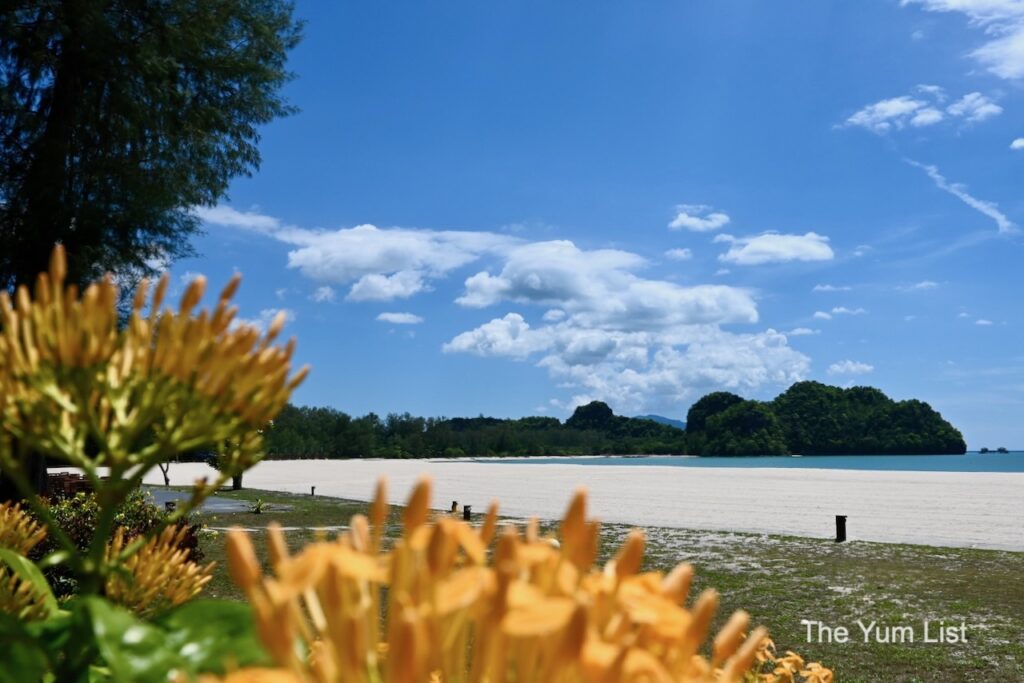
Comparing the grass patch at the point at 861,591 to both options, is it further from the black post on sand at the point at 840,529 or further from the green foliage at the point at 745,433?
the green foliage at the point at 745,433

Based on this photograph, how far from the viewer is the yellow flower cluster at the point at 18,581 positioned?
1.07m

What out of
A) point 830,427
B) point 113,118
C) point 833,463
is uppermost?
point 113,118

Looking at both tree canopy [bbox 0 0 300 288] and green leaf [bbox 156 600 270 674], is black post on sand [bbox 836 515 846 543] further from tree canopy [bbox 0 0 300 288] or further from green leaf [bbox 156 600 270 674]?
green leaf [bbox 156 600 270 674]

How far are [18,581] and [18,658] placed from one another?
67 cm

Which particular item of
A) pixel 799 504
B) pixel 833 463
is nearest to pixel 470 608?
pixel 799 504

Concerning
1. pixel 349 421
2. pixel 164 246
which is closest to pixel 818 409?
pixel 349 421

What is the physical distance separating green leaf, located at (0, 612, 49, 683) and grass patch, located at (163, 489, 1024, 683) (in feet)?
33.1

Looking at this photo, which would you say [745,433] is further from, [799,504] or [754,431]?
[799,504]

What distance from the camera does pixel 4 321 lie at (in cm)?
80

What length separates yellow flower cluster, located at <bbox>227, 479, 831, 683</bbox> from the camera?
0.48m

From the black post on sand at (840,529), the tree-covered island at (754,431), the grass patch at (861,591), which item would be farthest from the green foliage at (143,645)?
the tree-covered island at (754,431)

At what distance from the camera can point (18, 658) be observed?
0.67m

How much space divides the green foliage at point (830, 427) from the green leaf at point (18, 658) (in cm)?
16731

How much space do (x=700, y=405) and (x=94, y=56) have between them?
177 metres
